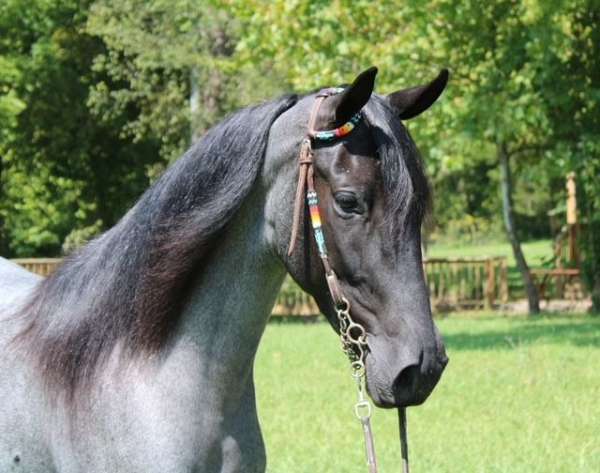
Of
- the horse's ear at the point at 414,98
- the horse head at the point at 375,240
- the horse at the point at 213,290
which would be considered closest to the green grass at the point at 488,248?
the horse's ear at the point at 414,98

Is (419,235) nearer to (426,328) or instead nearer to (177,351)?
(426,328)

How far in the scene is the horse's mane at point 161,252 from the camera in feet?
11.7

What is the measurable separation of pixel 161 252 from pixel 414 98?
89cm

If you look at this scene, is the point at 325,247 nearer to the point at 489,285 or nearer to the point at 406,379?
the point at 406,379

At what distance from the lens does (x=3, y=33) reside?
99.4 ft

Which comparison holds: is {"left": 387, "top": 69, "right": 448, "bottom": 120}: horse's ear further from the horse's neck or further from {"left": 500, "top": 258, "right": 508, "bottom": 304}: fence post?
{"left": 500, "top": 258, "right": 508, "bottom": 304}: fence post

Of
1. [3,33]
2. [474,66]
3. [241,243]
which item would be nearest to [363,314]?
[241,243]

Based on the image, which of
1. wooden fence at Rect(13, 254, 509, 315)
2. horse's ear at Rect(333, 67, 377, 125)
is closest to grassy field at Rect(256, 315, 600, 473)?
horse's ear at Rect(333, 67, 377, 125)

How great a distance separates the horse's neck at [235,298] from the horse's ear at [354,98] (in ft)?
1.45

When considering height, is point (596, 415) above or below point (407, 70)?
below

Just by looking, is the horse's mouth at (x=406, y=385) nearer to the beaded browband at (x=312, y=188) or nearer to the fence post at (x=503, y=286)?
the beaded browband at (x=312, y=188)

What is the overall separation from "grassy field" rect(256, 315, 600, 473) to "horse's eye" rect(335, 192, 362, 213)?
15.5ft

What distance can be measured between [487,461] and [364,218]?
5124 millimetres

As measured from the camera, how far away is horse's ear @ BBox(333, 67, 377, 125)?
3.29 m
